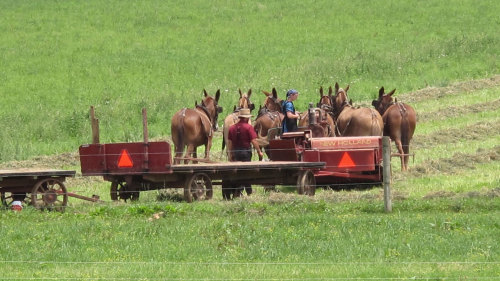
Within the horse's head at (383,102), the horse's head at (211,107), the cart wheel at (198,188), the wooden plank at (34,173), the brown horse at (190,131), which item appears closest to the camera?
the wooden plank at (34,173)

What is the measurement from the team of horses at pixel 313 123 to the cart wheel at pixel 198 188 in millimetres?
3580

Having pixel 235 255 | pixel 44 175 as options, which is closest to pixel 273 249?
pixel 235 255

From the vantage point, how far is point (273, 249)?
12781 mm

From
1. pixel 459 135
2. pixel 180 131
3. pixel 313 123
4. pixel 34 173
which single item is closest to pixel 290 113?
pixel 313 123

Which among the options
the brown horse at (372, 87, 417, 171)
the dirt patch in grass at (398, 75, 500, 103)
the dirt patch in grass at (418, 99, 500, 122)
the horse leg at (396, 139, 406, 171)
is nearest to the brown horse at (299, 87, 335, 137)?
the brown horse at (372, 87, 417, 171)

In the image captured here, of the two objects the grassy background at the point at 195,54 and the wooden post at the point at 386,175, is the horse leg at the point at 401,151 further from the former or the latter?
the grassy background at the point at 195,54

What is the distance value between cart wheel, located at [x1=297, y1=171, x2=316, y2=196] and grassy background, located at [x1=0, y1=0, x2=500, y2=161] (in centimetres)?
1130

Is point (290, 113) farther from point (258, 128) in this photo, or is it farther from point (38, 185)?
point (38, 185)

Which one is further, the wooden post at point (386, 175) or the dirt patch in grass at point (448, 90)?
the dirt patch in grass at point (448, 90)

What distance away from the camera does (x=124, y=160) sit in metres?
18.0

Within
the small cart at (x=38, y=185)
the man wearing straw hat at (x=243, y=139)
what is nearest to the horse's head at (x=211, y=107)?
the man wearing straw hat at (x=243, y=139)

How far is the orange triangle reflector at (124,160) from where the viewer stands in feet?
59.0

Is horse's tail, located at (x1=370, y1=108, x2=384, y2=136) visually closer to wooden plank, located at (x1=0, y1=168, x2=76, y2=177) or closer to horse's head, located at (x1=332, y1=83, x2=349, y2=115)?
horse's head, located at (x1=332, y1=83, x2=349, y2=115)

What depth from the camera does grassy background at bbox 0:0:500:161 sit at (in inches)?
1428
